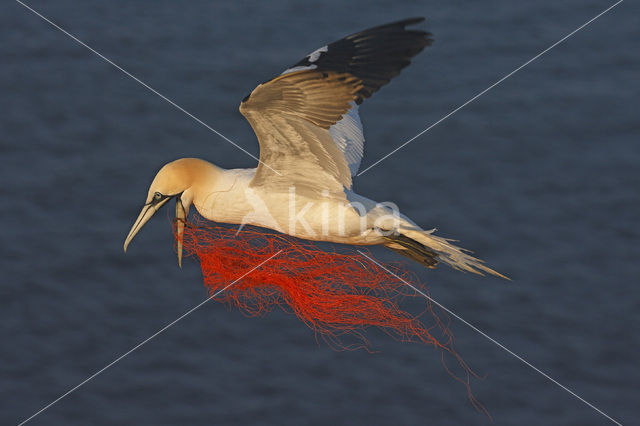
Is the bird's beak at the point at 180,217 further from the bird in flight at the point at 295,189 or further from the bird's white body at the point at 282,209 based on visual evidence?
the bird's white body at the point at 282,209

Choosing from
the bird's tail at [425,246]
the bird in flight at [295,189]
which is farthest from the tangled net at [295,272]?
the bird in flight at [295,189]

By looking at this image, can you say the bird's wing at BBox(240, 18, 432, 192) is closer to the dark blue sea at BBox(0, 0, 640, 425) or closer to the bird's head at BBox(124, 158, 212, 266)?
the bird's head at BBox(124, 158, 212, 266)

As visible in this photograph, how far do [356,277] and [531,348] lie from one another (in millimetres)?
8858

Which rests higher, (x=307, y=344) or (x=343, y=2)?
(x=343, y=2)

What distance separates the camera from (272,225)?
50.1ft

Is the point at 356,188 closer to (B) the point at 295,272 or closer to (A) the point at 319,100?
(B) the point at 295,272

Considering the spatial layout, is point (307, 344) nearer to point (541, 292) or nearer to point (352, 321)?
point (541, 292)

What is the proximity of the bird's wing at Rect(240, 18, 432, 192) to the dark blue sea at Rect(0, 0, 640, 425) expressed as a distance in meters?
9.71

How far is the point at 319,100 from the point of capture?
14172mm

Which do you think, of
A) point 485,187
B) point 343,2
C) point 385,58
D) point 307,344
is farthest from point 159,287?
point 385,58

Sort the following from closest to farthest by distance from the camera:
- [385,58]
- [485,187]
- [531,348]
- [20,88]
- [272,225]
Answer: [385,58] → [272,225] → [531,348] → [485,187] → [20,88]

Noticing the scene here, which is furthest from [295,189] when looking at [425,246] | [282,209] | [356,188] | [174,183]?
[356,188]

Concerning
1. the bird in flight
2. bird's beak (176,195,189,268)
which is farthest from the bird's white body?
bird's beak (176,195,189,268)

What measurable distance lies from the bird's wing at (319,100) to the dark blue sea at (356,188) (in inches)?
382
